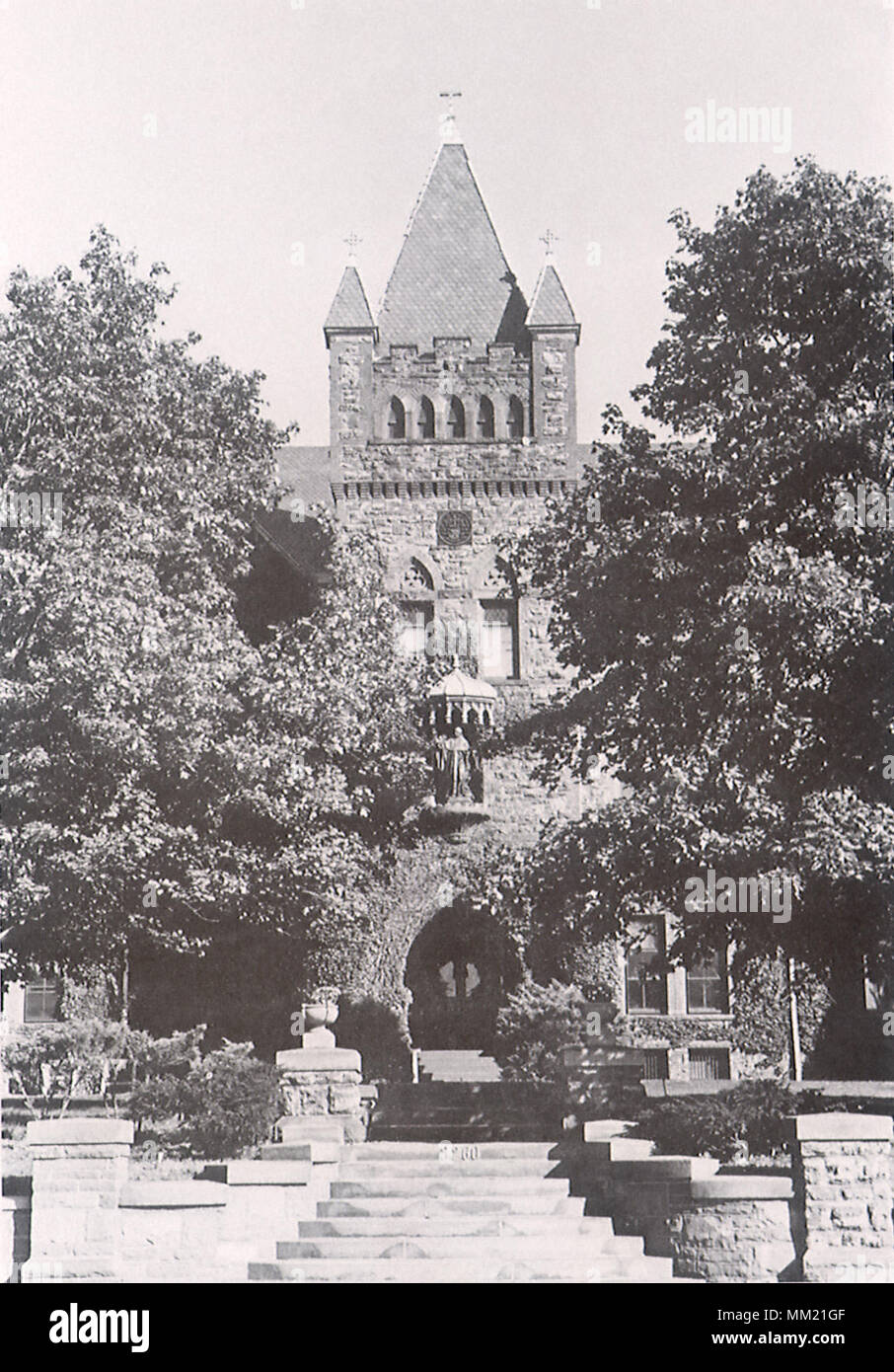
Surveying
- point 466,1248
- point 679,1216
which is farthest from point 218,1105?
point 679,1216

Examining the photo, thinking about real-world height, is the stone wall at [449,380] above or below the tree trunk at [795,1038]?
above

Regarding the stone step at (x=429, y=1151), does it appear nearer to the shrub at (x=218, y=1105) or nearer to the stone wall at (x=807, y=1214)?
the shrub at (x=218, y=1105)

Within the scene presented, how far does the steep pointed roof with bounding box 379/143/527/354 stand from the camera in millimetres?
34000

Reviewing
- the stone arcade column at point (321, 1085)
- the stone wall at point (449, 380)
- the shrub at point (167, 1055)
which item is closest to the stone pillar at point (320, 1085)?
the stone arcade column at point (321, 1085)

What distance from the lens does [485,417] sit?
3303 cm

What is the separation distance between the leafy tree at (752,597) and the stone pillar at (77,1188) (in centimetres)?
764

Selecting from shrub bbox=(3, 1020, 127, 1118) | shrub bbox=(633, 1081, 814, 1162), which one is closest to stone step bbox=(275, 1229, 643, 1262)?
shrub bbox=(633, 1081, 814, 1162)

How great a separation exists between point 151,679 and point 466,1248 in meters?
8.35

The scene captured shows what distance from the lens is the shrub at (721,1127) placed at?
18.8 metres

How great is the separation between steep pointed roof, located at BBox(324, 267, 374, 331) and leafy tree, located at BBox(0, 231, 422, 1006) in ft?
31.3

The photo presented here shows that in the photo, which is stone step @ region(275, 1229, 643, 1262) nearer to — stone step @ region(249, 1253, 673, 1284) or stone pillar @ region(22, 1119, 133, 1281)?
stone step @ region(249, 1253, 673, 1284)

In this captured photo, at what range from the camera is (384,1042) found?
28406mm

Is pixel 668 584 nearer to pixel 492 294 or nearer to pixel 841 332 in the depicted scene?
pixel 841 332

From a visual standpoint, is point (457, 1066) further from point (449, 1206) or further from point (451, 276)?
point (451, 276)
